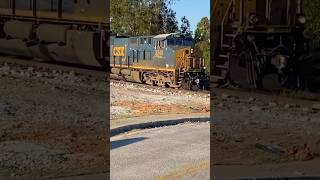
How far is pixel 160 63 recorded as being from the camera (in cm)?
2102

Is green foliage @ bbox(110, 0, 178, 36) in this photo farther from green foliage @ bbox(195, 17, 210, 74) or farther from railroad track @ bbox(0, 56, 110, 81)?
railroad track @ bbox(0, 56, 110, 81)

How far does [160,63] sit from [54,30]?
16702 mm

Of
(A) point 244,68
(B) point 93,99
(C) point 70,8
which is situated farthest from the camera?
(A) point 244,68

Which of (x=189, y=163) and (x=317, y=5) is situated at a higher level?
(x=317, y=5)

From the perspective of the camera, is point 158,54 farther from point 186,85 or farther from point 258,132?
point 258,132

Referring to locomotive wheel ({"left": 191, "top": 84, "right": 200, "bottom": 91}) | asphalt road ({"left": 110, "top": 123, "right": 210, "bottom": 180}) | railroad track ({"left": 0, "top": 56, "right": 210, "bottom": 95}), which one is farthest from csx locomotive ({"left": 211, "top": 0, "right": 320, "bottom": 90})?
locomotive wheel ({"left": 191, "top": 84, "right": 200, "bottom": 91})

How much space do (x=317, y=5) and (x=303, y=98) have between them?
1.03m

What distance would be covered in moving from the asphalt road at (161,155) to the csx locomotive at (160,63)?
36.0 ft

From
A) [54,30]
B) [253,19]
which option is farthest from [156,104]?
[54,30]

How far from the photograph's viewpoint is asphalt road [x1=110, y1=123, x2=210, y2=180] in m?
5.68

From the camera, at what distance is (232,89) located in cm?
512

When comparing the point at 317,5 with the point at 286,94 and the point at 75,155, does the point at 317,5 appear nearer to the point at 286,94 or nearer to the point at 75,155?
the point at 286,94

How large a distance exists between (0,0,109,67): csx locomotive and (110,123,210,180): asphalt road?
173cm

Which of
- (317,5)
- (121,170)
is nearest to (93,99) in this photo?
(121,170)
